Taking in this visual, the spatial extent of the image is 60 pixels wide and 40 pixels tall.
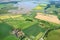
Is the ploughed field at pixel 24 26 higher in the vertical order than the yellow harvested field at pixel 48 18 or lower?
higher

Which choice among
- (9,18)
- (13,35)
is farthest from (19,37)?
(9,18)

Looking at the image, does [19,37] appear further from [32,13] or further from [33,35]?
[32,13]

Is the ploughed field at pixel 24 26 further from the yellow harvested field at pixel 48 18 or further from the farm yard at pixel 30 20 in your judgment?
the yellow harvested field at pixel 48 18

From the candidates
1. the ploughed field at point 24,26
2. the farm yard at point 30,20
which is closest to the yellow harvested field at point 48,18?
the farm yard at point 30,20

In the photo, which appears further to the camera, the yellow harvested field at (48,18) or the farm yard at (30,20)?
the yellow harvested field at (48,18)

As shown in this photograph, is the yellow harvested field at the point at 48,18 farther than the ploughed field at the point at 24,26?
Yes

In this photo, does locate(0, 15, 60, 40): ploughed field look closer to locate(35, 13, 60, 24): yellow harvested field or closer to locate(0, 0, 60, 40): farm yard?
locate(0, 0, 60, 40): farm yard

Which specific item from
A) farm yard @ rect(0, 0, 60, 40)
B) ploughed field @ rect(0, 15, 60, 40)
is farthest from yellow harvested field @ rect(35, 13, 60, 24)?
ploughed field @ rect(0, 15, 60, 40)

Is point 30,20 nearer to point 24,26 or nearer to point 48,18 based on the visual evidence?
point 24,26
